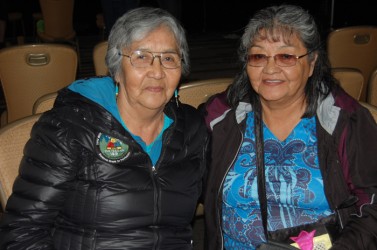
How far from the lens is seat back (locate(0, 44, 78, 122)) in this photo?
3359 mm

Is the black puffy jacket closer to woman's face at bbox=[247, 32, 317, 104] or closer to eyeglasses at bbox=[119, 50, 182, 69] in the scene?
eyeglasses at bbox=[119, 50, 182, 69]

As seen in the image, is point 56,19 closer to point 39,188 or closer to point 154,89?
point 154,89

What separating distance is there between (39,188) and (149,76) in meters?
0.63

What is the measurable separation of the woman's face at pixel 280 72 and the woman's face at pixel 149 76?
438 millimetres

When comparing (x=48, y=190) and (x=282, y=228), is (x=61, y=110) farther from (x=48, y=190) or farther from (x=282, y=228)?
(x=282, y=228)

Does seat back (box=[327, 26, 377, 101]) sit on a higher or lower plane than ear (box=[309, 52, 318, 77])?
lower

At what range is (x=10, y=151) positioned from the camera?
193 centimetres

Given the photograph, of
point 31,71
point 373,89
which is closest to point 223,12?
point 31,71

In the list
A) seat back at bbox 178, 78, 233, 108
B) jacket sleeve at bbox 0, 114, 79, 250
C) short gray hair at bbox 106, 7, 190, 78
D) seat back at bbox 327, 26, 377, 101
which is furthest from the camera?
seat back at bbox 327, 26, 377, 101

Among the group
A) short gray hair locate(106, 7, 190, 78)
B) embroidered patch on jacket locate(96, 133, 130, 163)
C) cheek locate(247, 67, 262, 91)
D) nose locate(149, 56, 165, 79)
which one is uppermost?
short gray hair locate(106, 7, 190, 78)

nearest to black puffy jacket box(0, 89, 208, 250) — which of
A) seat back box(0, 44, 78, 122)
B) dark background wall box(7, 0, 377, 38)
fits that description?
seat back box(0, 44, 78, 122)

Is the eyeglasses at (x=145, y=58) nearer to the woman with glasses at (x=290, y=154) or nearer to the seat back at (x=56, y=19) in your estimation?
the woman with glasses at (x=290, y=154)

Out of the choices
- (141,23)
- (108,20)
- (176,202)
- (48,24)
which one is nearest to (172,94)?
(141,23)

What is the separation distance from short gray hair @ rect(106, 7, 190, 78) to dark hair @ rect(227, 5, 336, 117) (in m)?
0.35
